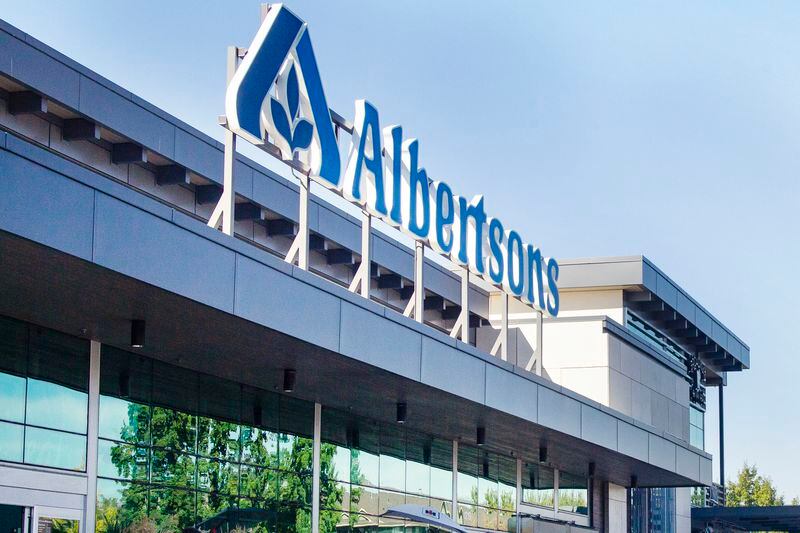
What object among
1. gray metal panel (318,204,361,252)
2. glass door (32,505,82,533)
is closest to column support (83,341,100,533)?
glass door (32,505,82,533)

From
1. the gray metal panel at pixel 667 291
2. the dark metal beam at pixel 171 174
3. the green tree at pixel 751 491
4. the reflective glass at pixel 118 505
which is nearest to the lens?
the reflective glass at pixel 118 505

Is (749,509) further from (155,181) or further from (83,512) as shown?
(83,512)

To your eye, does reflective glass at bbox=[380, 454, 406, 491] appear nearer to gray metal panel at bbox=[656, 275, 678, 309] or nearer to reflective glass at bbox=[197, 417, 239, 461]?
reflective glass at bbox=[197, 417, 239, 461]

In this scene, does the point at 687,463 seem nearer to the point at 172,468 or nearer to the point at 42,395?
the point at 172,468

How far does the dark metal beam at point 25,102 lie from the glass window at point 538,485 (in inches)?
671

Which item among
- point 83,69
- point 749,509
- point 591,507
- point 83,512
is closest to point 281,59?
point 83,69

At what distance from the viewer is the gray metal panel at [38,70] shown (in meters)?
19.1

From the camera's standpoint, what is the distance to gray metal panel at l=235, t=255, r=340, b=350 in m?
16.0

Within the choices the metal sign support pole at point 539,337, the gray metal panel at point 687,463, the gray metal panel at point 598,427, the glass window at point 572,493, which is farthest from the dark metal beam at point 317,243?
the gray metal panel at point 687,463

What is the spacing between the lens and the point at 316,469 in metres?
23.8

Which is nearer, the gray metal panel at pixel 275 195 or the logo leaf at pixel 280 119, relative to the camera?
the logo leaf at pixel 280 119

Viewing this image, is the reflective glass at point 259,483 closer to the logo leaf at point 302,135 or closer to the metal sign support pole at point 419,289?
the metal sign support pole at point 419,289

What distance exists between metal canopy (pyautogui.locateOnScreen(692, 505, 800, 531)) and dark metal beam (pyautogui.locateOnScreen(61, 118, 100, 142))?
32265 millimetres

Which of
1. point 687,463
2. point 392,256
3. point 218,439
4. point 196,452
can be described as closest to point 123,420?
point 196,452
